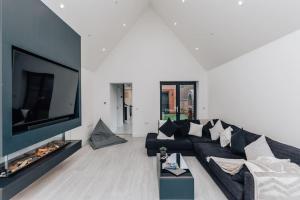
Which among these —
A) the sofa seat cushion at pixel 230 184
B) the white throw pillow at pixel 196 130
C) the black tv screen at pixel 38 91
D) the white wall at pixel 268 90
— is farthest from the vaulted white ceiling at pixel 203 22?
the sofa seat cushion at pixel 230 184

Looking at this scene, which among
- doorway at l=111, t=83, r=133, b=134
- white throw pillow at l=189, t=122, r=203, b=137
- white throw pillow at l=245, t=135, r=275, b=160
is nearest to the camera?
white throw pillow at l=245, t=135, r=275, b=160

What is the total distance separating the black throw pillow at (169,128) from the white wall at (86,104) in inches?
105

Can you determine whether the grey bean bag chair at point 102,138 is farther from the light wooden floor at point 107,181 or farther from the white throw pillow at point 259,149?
the white throw pillow at point 259,149

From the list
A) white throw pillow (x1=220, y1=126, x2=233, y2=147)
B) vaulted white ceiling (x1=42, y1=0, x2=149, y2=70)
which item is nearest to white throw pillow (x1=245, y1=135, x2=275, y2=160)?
white throw pillow (x1=220, y1=126, x2=233, y2=147)

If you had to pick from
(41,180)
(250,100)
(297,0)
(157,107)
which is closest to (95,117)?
(157,107)

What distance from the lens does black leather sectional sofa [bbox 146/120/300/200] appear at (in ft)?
7.36

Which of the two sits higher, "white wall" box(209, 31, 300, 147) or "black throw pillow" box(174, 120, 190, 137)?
"white wall" box(209, 31, 300, 147)

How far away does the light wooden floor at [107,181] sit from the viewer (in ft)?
9.43

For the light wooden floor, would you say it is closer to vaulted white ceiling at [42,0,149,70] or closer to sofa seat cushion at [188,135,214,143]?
sofa seat cushion at [188,135,214,143]

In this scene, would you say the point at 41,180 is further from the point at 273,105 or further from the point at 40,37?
the point at 273,105

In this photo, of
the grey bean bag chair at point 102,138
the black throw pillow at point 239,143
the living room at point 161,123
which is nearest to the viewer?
the living room at point 161,123

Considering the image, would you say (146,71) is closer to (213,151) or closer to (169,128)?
(169,128)

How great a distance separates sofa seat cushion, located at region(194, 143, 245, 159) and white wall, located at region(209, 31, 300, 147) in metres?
0.82

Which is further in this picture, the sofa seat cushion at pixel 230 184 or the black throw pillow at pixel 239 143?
the black throw pillow at pixel 239 143
